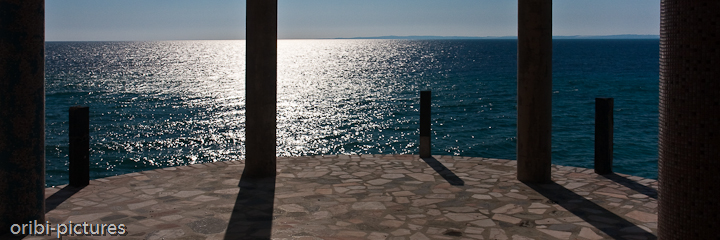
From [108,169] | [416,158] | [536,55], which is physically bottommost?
[108,169]

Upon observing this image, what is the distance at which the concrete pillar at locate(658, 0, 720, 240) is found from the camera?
11.1 ft

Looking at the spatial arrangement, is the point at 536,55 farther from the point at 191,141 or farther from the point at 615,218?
the point at 191,141

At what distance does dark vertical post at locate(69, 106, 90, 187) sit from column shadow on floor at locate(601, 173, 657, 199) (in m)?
7.49

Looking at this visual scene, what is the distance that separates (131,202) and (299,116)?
2489 cm

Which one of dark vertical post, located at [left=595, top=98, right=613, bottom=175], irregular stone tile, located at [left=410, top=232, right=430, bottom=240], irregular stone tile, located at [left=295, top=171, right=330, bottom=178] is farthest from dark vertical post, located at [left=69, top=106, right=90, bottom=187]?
dark vertical post, located at [left=595, top=98, right=613, bottom=175]

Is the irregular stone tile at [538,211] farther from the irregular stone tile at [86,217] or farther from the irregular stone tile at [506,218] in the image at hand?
the irregular stone tile at [86,217]

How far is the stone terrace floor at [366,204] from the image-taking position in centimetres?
561

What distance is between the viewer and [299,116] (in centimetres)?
3159

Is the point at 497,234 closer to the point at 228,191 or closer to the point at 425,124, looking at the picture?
the point at 228,191

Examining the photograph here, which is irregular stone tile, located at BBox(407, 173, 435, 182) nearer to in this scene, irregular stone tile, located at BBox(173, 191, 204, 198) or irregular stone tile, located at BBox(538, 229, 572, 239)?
irregular stone tile, located at BBox(538, 229, 572, 239)
